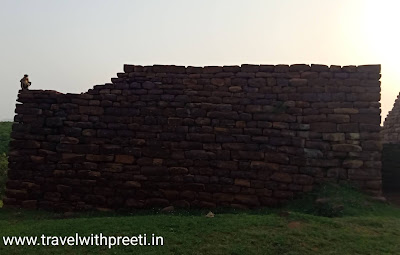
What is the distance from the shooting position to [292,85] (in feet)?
25.5

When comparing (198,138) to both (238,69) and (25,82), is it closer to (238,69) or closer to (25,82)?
(238,69)

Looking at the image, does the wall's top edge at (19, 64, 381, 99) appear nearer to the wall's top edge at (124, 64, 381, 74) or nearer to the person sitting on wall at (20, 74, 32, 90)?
the wall's top edge at (124, 64, 381, 74)

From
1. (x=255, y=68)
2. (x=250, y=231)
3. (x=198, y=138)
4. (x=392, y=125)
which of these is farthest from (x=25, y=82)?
(x=392, y=125)

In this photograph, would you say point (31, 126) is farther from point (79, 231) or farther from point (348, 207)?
point (348, 207)

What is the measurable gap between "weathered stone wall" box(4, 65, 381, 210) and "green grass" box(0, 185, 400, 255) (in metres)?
1.02

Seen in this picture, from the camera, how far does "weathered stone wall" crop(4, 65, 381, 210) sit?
7496 mm

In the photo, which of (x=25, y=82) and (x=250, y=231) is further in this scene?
(x=25, y=82)

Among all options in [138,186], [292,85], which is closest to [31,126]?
[138,186]

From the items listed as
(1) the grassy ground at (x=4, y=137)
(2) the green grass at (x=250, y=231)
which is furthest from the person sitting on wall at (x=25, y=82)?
(1) the grassy ground at (x=4, y=137)

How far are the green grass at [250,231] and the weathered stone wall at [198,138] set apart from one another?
102cm

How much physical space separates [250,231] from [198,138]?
9.25 ft

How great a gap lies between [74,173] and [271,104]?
14.5ft

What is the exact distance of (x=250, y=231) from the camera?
544 centimetres

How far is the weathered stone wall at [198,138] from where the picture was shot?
7496 mm
